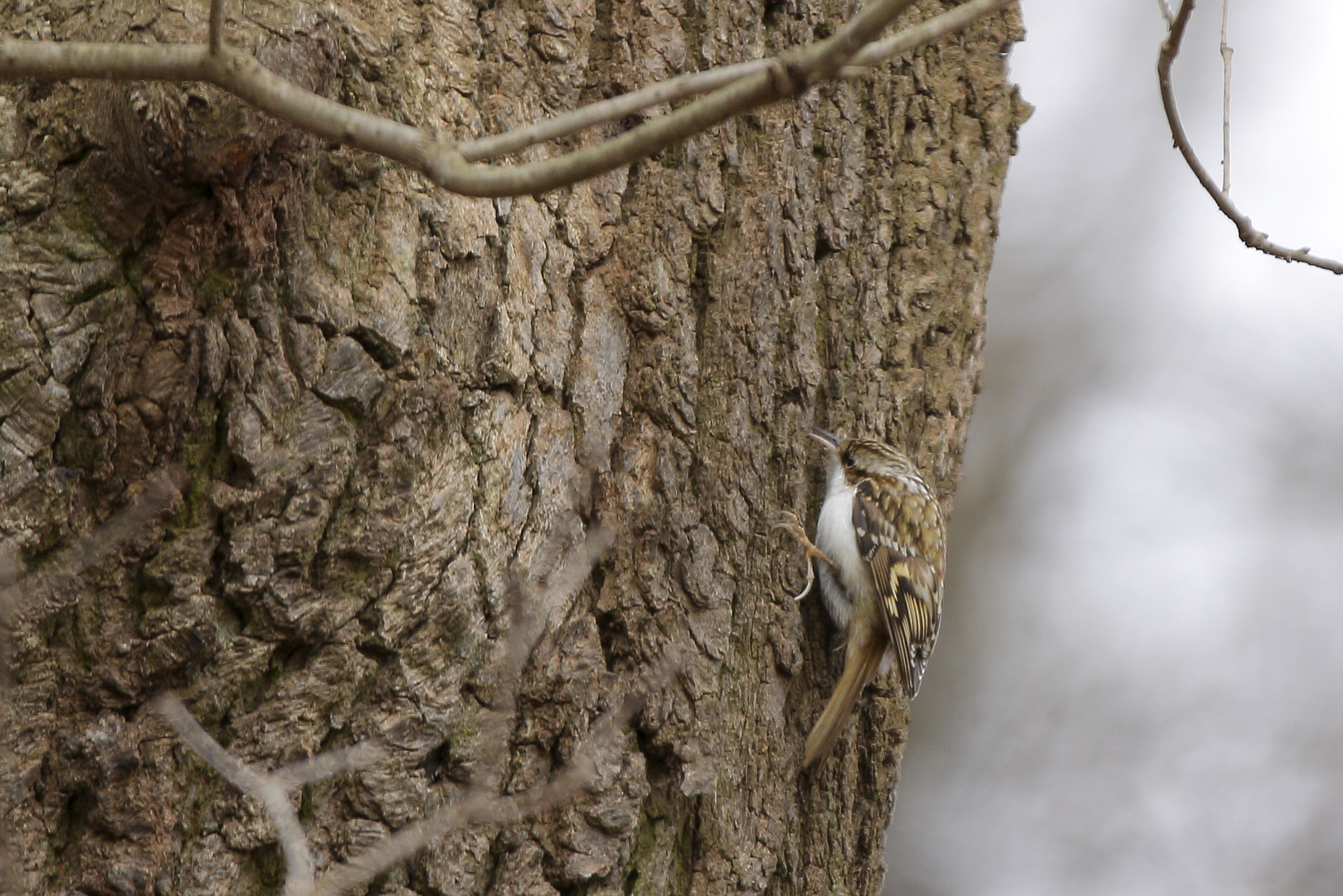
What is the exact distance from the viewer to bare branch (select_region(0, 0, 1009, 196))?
113cm

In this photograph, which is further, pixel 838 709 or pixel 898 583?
pixel 898 583

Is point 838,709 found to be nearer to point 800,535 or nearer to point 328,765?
point 800,535

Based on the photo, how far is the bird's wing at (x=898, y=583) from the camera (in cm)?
303

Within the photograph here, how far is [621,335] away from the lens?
218cm

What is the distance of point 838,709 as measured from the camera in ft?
7.88

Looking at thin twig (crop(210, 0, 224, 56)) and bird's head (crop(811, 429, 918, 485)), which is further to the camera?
bird's head (crop(811, 429, 918, 485))

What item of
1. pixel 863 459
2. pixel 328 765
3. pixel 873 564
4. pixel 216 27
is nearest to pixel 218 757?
pixel 328 765

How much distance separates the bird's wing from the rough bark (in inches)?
24.4

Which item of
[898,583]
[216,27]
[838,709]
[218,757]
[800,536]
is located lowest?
[218,757]

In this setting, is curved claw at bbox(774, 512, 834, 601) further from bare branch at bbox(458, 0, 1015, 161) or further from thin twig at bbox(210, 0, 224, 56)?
thin twig at bbox(210, 0, 224, 56)

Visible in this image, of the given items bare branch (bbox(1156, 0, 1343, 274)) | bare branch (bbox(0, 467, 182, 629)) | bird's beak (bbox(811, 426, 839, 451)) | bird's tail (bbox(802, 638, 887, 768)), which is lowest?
bare branch (bbox(0, 467, 182, 629))

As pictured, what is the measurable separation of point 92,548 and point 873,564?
6.74 feet

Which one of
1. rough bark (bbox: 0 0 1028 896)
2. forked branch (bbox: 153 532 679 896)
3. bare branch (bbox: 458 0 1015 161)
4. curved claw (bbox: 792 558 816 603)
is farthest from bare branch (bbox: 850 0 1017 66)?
curved claw (bbox: 792 558 816 603)

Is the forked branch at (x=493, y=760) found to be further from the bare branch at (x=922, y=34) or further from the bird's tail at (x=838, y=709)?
the bare branch at (x=922, y=34)
